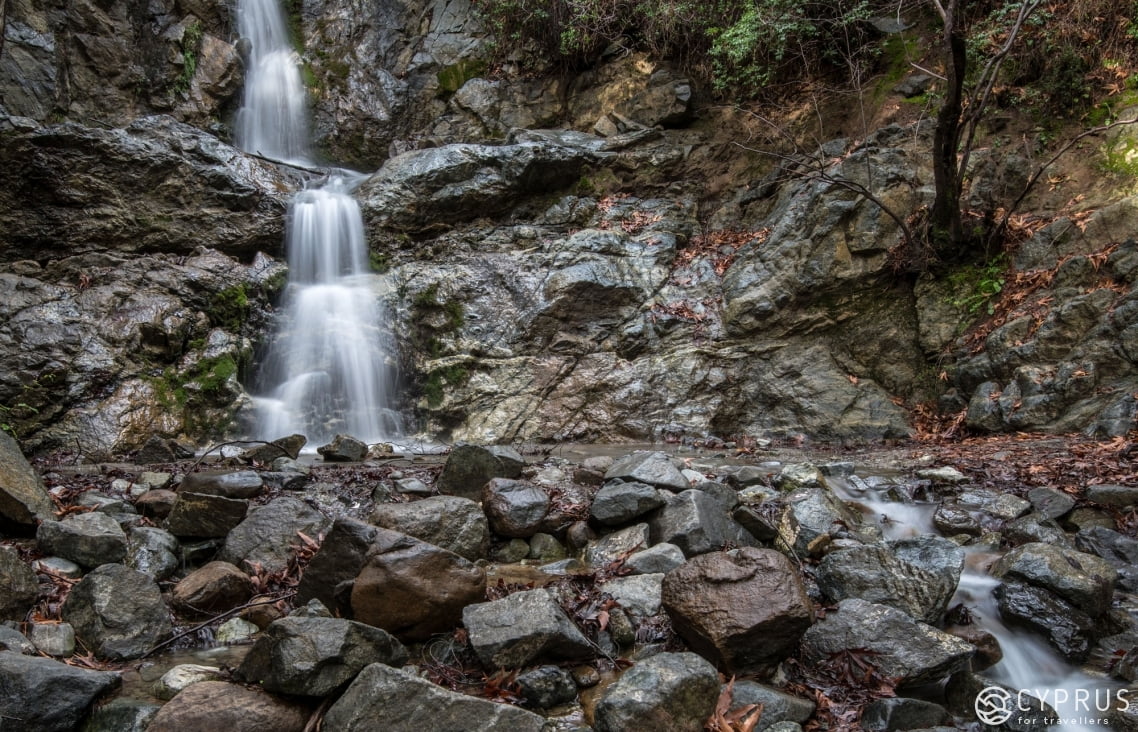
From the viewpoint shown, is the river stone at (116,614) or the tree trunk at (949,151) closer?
the river stone at (116,614)

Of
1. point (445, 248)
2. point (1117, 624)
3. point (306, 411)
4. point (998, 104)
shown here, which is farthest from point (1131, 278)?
point (306, 411)

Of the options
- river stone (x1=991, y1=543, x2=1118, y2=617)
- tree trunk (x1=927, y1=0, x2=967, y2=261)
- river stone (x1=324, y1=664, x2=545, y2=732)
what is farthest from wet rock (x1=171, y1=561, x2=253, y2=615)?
tree trunk (x1=927, y1=0, x2=967, y2=261)

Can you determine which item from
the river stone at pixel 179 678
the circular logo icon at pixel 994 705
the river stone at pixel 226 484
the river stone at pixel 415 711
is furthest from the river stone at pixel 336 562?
the circular logo icon at pixel 994 705

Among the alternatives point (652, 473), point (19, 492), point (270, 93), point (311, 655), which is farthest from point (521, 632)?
point (270, 93)

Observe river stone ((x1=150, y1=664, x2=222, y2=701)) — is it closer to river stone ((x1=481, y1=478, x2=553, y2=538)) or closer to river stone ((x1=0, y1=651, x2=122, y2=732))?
river stone ((x1=0, y1=651, x2=122, y2=732))

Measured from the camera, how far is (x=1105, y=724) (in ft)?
8.87

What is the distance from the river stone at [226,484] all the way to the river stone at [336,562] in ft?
5.33

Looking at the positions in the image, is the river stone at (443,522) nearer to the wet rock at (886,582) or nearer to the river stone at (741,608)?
the river stone at (741,608)

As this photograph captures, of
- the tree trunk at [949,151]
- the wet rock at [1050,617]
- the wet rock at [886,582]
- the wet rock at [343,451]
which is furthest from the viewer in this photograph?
the tree trunk at [949,151]

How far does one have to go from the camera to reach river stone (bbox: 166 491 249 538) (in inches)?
161

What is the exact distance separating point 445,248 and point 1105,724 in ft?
33.5

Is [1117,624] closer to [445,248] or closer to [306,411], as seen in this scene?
[306,411]

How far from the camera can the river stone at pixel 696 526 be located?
4004 millimetres

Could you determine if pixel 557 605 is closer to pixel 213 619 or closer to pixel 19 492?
pixel 213 619
